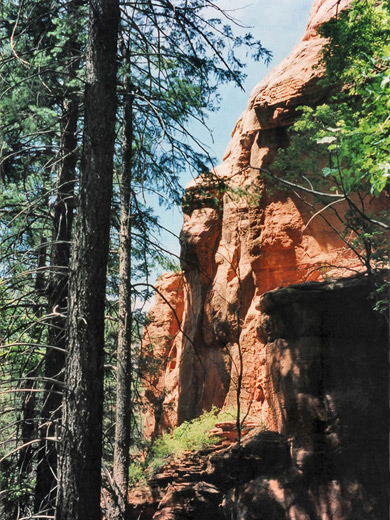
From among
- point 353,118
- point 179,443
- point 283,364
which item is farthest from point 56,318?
point 179,443

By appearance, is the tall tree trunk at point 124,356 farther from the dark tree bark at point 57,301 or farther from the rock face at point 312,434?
the rock face at point 312,434

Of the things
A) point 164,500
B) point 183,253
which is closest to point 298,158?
point 183,253

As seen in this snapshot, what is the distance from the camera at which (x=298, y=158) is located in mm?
10844

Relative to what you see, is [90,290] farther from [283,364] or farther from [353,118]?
[353,118]

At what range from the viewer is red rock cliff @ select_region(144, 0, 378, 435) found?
12.4m

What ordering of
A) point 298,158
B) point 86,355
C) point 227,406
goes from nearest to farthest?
point 86,355 → point 298,158 → point 227,406

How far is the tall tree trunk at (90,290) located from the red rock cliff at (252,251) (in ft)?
23.2

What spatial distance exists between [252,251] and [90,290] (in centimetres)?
962

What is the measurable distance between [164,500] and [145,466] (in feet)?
7.36

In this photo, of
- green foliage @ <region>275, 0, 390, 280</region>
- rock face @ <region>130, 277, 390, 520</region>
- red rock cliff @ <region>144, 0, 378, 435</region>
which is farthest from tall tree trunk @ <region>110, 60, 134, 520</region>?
red rock cliff @ <region>144, 0, 378, 435</region>

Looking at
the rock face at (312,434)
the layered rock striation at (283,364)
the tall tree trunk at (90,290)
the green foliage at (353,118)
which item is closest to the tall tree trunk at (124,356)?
the layered rock striation at (283,364)

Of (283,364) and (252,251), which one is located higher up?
(252,251)

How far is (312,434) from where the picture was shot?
8430 millimetres

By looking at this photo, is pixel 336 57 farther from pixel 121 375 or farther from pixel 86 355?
pixel 86 355
